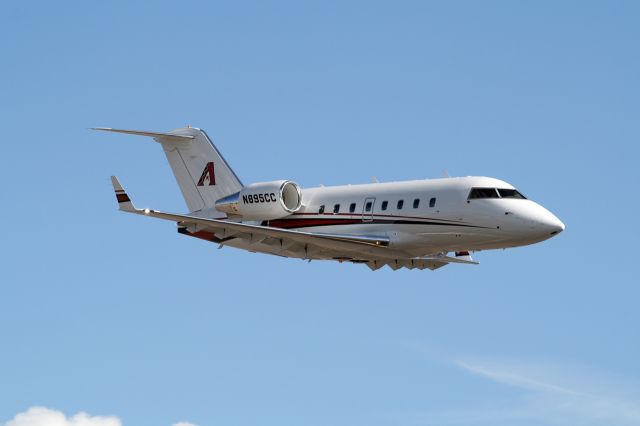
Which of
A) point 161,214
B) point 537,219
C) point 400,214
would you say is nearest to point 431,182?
point 400,214

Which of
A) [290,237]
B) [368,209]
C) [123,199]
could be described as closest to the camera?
[123,199]

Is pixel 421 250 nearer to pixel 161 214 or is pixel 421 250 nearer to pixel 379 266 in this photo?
Answer: pixel 379 266

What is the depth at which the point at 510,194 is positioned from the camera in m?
36.2

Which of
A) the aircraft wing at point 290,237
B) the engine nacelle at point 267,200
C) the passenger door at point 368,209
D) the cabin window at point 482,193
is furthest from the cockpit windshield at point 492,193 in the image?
the engine nacelle at point 267,200

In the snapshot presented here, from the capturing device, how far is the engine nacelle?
3962 cm

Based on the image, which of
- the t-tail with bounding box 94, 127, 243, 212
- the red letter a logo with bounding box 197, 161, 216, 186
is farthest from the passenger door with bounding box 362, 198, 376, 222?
the red letter a logo with bounding box 197, 161, 216, 186

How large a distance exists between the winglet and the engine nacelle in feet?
19.1

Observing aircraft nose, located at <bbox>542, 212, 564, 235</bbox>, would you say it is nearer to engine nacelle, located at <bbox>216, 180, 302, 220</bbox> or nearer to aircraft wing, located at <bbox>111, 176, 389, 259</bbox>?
aircraft wing, located at <bbox>111, 176, 389, 259</bbox>

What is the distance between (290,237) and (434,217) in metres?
4.91

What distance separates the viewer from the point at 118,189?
35.6 m

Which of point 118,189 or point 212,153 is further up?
point 212,153

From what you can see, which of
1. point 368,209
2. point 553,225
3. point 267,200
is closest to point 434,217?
point 368,209

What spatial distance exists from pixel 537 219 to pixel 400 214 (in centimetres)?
456

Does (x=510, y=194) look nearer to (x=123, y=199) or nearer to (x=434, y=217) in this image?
(x=434, y=217)
